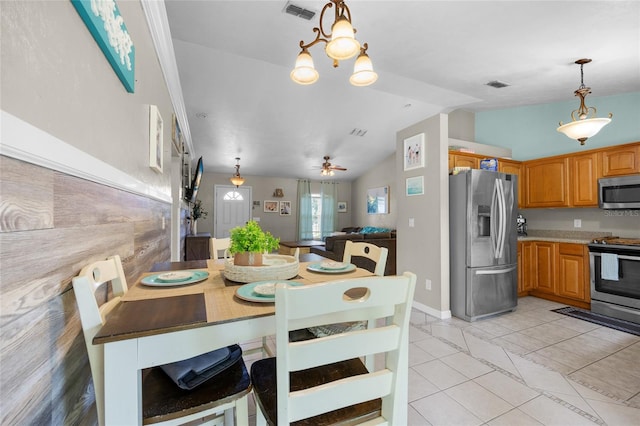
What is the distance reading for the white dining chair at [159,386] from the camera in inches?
30.1

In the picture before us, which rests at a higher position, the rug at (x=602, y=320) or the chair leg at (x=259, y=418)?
the chair leg at (x=259, y=418)

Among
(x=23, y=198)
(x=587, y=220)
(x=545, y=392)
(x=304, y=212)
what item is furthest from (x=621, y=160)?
(x=304, y=212)

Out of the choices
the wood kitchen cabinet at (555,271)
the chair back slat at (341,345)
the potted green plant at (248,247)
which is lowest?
the wood kitchen cabinet at (555,271)

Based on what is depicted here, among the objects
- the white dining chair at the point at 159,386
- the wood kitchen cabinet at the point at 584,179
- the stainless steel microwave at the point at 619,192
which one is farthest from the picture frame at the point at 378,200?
the white dining chair at the point at 159,386

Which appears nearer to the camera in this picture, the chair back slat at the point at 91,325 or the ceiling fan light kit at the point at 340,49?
the chair back slat at the point at 91,325

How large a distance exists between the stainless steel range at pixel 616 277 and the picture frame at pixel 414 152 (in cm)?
230

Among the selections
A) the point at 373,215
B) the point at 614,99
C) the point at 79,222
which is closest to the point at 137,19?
the point at 79,222

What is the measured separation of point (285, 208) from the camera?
8.87 metres

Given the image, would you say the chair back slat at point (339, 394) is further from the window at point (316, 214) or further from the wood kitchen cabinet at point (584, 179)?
the window at point (316, 214)

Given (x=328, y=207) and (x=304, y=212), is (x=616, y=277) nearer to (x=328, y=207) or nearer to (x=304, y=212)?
(x=328, y=207)

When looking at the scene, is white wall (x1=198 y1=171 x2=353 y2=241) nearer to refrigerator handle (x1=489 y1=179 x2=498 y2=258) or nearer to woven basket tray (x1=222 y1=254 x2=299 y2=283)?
refrigerator handle (x1=489 y1=179 x2=498 y2=258)

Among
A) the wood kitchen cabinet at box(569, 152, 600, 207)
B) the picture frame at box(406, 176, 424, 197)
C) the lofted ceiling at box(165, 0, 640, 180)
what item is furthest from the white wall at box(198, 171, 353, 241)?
the wood kitchen cabinet at box(569, 152, 600, 207)

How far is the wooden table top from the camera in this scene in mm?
749

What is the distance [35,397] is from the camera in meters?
0.65
